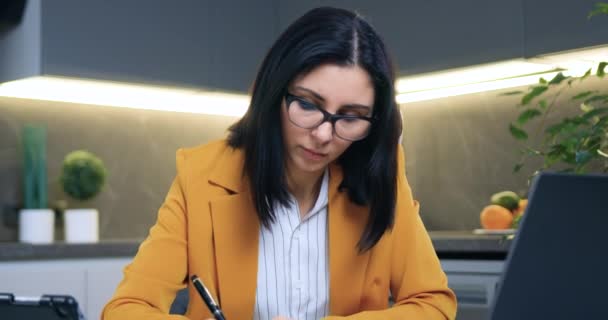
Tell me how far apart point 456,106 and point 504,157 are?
330 mm

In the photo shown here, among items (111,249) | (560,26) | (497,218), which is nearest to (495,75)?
(560,26)

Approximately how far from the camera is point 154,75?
11.3ft

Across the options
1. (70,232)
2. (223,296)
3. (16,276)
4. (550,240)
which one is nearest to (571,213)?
(550,240)

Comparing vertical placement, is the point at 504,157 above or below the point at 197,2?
below

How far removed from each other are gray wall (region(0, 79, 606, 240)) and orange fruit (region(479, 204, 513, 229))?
13.5 inches

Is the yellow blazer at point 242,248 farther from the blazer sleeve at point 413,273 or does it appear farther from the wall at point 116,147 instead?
the wall at point 116,147

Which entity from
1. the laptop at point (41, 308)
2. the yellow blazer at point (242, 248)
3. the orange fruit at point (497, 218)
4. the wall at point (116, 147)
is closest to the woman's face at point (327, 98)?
the yellow blazer at point (242, 248)

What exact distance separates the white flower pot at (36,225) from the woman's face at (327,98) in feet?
6.80

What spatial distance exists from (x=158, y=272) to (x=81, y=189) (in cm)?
203

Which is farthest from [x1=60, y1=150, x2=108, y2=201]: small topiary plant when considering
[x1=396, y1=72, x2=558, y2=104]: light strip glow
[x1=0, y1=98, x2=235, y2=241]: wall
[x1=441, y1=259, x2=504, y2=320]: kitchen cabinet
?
[x1=441, y1=259, x2=504, y2=320]: kitchen cabinet

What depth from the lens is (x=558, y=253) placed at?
924 millimetres

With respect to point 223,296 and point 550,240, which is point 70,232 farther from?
point 550,240

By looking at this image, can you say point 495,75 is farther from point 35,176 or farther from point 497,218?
point 35,176

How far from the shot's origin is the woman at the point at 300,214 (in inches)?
56.8
